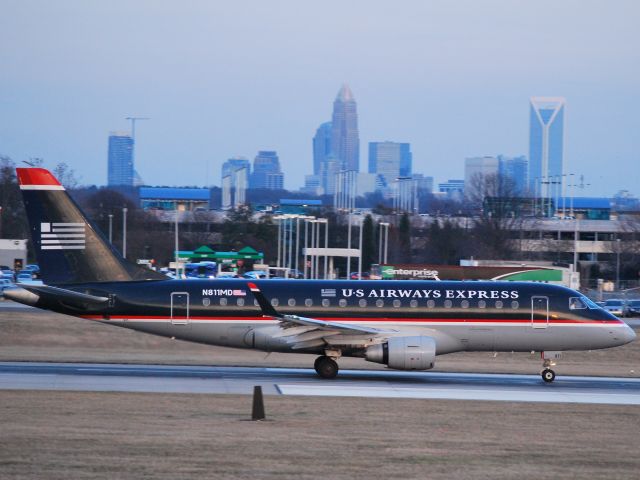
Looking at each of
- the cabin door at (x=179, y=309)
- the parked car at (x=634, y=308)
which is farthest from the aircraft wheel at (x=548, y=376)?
the parked car at (x=634, y=308)

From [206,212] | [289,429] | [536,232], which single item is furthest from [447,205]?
[289,429]

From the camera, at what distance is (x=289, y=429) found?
64.3 ft

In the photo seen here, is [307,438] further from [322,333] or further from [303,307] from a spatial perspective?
[303,307]

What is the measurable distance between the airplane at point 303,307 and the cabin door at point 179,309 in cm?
3

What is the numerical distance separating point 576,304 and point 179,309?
11.4 m

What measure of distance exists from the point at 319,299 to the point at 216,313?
9.70 ft

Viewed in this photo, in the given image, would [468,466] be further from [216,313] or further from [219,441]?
[216,313]

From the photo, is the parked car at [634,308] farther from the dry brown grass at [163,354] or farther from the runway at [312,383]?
the runway at [312,383]

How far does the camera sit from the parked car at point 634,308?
63.7 meters

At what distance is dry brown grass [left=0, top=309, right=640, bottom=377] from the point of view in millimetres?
36156

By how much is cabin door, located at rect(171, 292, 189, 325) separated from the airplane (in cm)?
3

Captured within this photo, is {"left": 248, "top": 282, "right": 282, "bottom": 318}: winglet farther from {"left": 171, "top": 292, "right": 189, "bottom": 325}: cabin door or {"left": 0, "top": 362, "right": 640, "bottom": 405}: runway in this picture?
{"left": 171, "top": 292, "right": 189, "bottom": 325}: cabin door

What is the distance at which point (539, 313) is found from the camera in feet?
103

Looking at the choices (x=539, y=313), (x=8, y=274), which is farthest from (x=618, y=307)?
(x=8, y=274)
